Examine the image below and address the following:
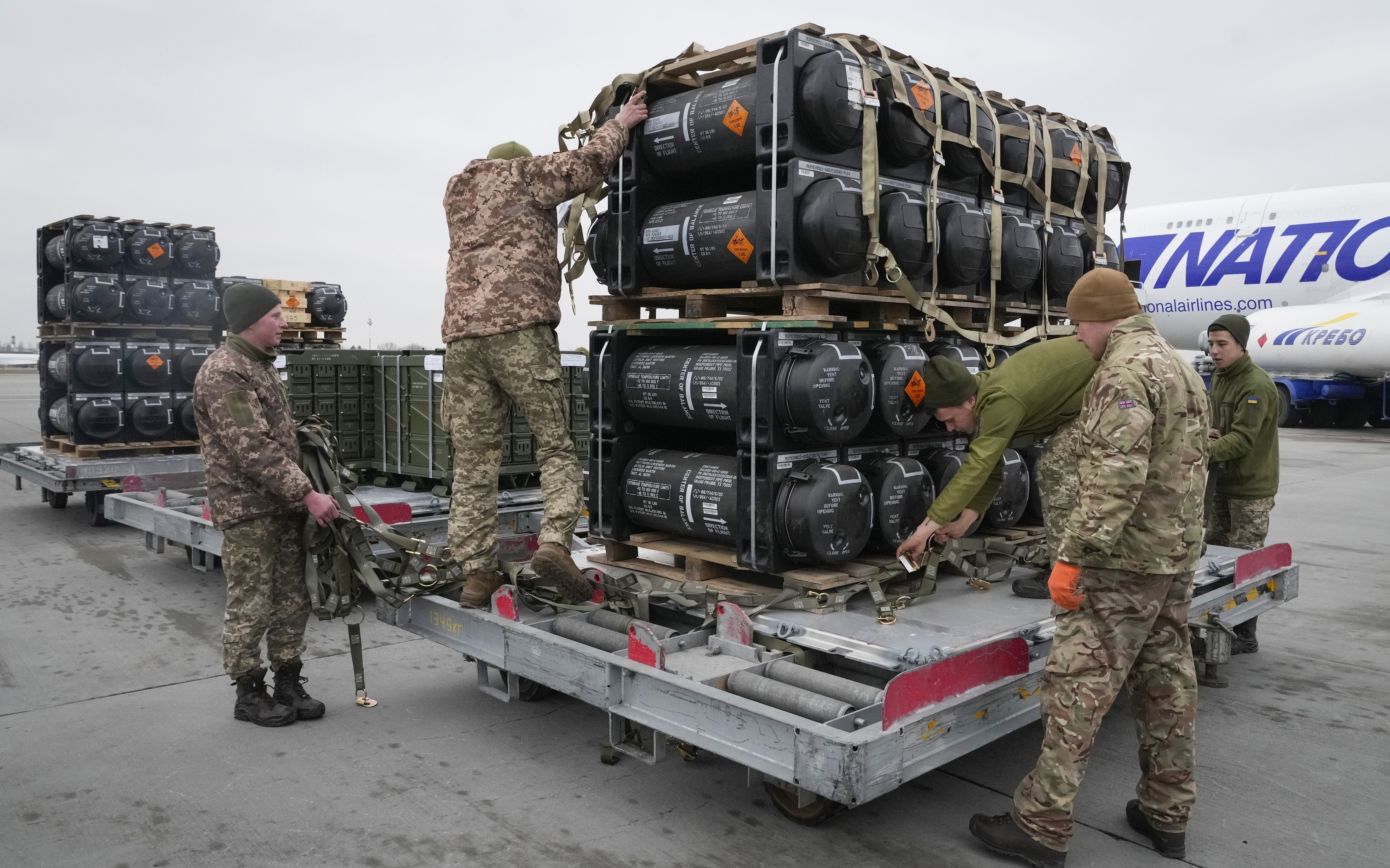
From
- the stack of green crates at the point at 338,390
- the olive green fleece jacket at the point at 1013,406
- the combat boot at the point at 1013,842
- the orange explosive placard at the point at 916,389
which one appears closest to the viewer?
the combat boot at the point at 1013,842

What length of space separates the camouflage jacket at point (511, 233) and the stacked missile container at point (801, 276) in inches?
13.5

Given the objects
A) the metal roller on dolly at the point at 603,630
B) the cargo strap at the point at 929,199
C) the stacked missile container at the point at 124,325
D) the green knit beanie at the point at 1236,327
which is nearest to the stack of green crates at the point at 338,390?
the stacked missile container at the point at 124,325

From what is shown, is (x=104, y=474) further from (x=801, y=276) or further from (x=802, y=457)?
(x=801, y=276)

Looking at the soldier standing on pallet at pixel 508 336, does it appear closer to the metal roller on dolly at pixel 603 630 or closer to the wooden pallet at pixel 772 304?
the metal roller on dolly at pixel 603 630

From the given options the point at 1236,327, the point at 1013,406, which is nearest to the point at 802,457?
the point at 1013,406

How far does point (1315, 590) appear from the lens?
7980mm

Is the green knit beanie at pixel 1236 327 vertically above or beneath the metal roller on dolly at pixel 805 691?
above

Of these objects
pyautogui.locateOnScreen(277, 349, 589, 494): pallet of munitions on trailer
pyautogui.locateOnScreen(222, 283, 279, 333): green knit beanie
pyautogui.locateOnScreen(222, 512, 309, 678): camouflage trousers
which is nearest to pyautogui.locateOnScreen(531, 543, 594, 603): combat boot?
pyautogui.locateOnScreen(222, 512, 309, 678): camouflage trousers

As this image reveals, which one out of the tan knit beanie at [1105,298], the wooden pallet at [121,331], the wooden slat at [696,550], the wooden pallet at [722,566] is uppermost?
the wooden pallet at [121,331]

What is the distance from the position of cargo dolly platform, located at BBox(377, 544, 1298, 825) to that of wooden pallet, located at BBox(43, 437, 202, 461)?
282 inches

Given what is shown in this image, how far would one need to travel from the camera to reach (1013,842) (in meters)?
3.63

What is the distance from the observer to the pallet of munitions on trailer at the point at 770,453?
450cm

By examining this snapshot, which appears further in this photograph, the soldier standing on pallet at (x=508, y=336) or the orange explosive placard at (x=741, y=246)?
the soldier standing on pallet at (x=508, y=336)

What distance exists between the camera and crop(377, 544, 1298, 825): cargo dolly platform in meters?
3.35
